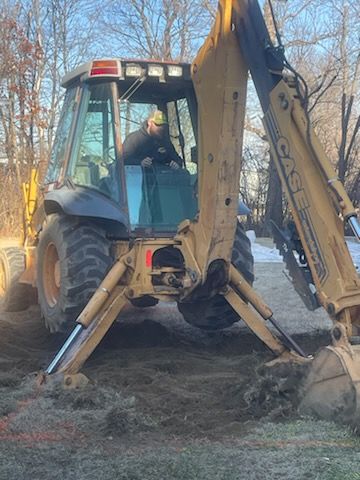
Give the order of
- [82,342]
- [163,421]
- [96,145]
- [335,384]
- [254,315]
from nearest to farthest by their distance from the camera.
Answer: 1. [335,384]
2. [163,421]
3. [82,342]
4. [254,315]
5. [96,145]

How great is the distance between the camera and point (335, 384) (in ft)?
12.5

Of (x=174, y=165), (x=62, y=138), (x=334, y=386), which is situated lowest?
(x=334, y=386)

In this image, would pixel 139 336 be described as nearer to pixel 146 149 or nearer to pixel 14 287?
pixel 146 149

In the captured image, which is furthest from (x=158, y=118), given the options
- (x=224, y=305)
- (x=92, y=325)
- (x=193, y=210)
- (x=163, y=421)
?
(x=163, y=421)

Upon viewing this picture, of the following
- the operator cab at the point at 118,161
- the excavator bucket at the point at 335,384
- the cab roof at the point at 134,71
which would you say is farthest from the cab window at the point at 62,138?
the excavator bucket at the point at 335,384

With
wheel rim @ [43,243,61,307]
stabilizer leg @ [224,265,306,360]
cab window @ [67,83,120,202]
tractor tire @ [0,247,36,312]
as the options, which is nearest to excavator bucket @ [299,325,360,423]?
stabilizer leg @ [224,265,306,360]

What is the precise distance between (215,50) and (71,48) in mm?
22330

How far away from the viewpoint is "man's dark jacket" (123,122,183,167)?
638 centimetres

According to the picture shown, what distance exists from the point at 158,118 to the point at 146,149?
14.0 inches

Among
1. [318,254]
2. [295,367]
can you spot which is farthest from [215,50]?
[295,367]

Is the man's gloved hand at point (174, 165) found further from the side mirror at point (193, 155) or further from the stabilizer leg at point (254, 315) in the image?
the stabilizer leg at point (254, 315)

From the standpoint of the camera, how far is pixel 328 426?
3740 mm

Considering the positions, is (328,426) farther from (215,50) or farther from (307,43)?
(307,43)

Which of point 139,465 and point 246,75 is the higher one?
point 246,75
